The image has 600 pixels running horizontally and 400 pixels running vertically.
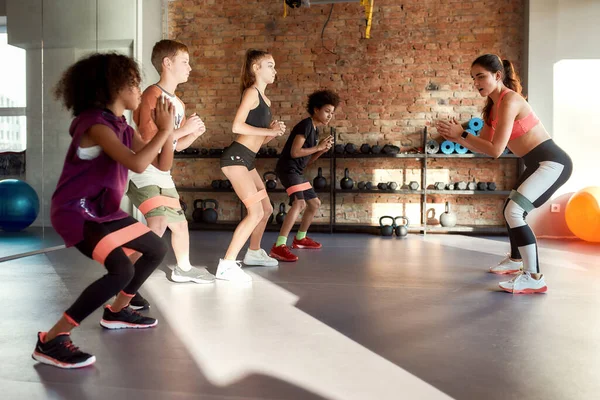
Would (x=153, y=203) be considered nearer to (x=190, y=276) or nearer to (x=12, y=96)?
(x=190, y=276)

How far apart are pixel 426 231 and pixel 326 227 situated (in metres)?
1.40

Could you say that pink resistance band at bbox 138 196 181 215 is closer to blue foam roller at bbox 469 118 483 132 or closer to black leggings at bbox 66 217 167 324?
black leggings at bbox 66 217 167 324

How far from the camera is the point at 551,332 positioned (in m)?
2.69

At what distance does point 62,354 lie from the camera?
2164 millimetres

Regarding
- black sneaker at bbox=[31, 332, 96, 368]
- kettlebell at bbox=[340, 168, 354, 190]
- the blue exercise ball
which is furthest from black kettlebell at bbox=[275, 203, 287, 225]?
black sneaker at bbox=[31, 332, 96, 368]

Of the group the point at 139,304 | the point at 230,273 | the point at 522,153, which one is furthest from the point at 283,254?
the point at 522,153

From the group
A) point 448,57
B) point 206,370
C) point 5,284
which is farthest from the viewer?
point 448,57

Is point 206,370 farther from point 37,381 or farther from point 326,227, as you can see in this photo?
point 326,227

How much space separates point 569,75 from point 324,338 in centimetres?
632

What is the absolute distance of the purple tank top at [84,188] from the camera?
2.15 metres

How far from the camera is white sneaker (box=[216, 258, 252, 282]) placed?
3889 millimetres

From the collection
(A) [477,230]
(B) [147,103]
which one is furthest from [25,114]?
(A) [477,230]

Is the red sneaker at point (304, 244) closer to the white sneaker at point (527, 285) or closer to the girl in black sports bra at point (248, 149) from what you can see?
the girl in black sports bra at point (248, 149)

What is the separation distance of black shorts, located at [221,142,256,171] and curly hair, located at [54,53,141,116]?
172 centimetres
